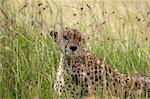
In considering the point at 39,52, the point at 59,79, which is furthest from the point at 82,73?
the point at 39,52

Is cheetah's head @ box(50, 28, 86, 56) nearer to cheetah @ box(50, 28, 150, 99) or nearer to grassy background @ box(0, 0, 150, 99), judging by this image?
cheetah @ box(50, 28, 150, 99)

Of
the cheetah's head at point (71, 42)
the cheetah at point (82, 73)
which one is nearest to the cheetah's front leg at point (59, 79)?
the cheetah at point (82, 73)

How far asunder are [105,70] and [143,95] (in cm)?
34

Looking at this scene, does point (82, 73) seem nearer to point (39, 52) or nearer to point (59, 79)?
point (59, 79)

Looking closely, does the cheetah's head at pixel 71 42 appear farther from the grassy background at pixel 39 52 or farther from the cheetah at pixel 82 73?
the grassy background at pixel 39 52

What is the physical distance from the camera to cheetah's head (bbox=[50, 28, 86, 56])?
518 centimetres

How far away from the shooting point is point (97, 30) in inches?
227

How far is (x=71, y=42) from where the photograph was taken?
5.18 meters

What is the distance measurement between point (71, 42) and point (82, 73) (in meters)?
0.27

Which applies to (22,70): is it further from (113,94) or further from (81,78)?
(113,94)

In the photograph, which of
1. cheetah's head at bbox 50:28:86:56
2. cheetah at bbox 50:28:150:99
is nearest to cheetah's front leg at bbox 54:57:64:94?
cheetah at bbox 50:28:150:99

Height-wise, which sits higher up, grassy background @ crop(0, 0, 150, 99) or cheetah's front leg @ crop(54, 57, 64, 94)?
grassy background @ crop(0, 0, 150, 99)

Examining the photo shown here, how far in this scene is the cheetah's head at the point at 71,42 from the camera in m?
5.18

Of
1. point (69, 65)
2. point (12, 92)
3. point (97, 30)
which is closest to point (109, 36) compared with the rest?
point (97, 30)
